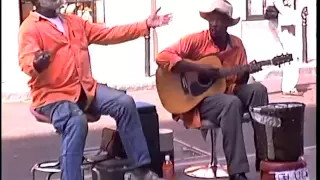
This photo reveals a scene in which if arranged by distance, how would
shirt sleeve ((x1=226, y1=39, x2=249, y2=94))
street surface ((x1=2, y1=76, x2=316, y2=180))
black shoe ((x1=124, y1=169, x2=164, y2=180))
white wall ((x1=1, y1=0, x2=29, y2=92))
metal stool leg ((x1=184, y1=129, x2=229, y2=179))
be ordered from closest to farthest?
black shoe ((x1=124, y1=169, x2=164, y2=180)) < shirt sleeve ((x1=226, y1=39, x2=249, y2=94)) < metal stool leg ((x1=184, y1=129, x2=229, y2=179)) < street surface ((x1=2, y1=76, x2=316, y2=180)) < white wall ((x1=1, y1=0, x2=29, y2=92))

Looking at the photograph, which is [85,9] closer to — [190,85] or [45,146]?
[45,146]

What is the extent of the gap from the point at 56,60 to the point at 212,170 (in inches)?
51.0

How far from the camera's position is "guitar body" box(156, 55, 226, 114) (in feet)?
13.9

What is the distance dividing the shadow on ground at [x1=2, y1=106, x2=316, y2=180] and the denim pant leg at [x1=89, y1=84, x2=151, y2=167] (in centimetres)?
98

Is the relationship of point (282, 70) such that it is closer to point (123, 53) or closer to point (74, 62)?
point (123, 53)

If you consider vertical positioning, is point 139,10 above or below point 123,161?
above

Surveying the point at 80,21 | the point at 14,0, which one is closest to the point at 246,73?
the point at 80,21

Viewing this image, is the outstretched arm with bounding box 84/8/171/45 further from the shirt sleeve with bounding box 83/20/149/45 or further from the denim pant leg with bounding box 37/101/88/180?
the denim pant leg with bounding box 37/101/88/180

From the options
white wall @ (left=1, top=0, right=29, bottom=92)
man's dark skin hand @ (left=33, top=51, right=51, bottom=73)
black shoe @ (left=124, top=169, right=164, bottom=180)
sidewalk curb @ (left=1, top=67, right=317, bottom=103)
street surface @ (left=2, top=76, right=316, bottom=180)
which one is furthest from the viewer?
sidewalk curb @ (left=1, top=67, right=317, bottom=103)

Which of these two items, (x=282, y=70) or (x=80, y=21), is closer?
(x=80, y=21)

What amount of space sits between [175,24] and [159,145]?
3409 millimetres

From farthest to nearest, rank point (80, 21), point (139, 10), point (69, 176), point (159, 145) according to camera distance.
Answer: point (139, 10)
point (159, 145)
point (80, 21)
point (69, 176)

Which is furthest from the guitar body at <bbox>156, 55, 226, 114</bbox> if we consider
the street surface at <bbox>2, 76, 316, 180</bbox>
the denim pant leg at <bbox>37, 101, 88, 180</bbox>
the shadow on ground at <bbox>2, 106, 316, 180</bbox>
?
the denim pant leg at <bbox>37, 101, 88, 180</bbox>

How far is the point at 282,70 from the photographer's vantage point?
7.46 meters
